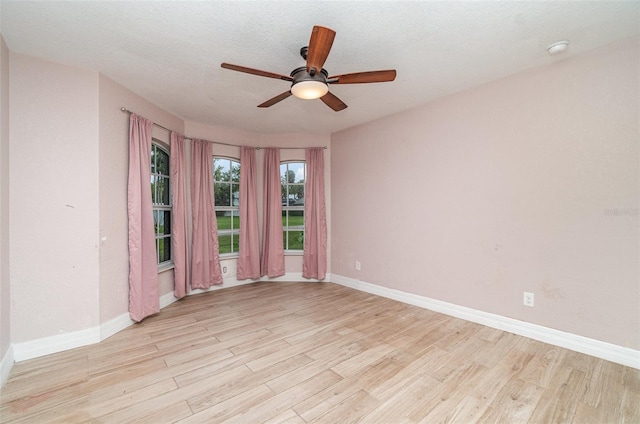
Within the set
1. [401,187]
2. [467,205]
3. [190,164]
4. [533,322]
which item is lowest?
[533,322]

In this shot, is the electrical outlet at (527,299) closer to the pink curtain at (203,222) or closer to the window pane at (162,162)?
the pink curtain at (203,222)

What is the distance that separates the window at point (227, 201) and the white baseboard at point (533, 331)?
2.69 metres

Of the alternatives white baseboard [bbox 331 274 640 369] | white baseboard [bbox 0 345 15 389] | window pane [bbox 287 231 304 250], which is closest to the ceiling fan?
white baseboard [bbox 331 274 640 369]

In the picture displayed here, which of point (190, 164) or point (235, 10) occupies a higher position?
point (235, 10)

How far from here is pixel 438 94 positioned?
3250 mm

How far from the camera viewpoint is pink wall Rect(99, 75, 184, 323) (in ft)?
8.95

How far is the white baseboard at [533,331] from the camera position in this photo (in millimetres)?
2240

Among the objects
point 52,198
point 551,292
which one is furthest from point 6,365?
point 551,292

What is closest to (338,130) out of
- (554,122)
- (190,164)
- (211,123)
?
(211,123)

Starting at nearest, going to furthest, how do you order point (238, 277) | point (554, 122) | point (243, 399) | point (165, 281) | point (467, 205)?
point (243, 399) < point (554, 122) < point (467, 205) < point (165, 281) < point (238, 277)

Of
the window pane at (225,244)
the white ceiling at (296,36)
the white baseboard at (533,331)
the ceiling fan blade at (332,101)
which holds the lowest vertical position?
the white baseboard at (533,331)

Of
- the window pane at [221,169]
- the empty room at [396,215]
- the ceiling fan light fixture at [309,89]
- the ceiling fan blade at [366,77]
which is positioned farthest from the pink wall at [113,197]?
the ceiling fan blade at [366,77]

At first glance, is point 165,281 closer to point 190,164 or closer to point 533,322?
point 190,164

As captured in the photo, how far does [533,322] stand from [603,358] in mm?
502
